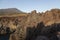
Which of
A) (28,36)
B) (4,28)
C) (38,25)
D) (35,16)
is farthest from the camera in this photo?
(4,28)

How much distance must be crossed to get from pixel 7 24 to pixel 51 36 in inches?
2265

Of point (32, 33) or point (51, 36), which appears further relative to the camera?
point (32, 33)

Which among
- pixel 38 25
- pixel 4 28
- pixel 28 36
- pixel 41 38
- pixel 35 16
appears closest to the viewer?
pixel 41 38

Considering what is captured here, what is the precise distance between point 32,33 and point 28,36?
805mm

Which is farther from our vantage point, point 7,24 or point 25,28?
point 7,24

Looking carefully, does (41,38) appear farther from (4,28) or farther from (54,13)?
(4,28)

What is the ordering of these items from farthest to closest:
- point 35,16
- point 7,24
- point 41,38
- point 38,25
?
1. point 7,24
2. point 35,16
3. point 38,25
4. point 41,38

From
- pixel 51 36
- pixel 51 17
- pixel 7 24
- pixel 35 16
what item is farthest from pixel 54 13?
pixel 7 24

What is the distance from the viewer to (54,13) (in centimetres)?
4688

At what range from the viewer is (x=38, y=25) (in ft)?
104

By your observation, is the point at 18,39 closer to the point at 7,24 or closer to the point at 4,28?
the point at 4,28

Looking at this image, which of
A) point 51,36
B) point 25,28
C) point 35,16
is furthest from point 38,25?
point 35,16

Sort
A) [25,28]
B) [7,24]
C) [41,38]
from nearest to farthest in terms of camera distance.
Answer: [41,38] → [25,28] → [7,24]

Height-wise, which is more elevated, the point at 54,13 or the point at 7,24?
the point at 54,13
